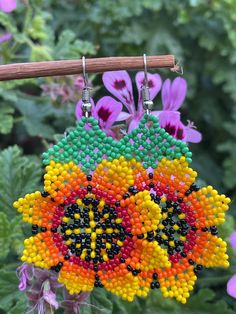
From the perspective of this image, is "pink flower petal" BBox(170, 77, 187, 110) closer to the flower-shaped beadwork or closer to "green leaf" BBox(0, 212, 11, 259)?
the flower-shaped beadwork

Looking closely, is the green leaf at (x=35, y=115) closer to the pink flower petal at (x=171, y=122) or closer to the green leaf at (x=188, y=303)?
the green leaf at (x=188, y=303)

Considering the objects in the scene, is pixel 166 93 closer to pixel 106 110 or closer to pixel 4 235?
pixel 106 110

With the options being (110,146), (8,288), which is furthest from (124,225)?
(8,288)

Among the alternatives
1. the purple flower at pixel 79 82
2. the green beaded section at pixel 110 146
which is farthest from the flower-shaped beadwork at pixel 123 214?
the purple flower at pixel 79 82

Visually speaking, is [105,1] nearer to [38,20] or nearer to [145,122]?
[38,20]

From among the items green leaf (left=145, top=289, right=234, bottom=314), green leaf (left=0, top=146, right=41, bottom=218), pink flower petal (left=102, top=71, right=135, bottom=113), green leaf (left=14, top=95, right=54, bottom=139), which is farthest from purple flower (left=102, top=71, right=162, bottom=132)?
green leaf (left=14, top=95, right=54, bottom=139)

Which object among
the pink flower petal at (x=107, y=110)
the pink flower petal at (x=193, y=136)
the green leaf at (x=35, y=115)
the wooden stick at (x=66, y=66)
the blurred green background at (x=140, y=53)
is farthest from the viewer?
the green leaf at (x=35, y=115)
